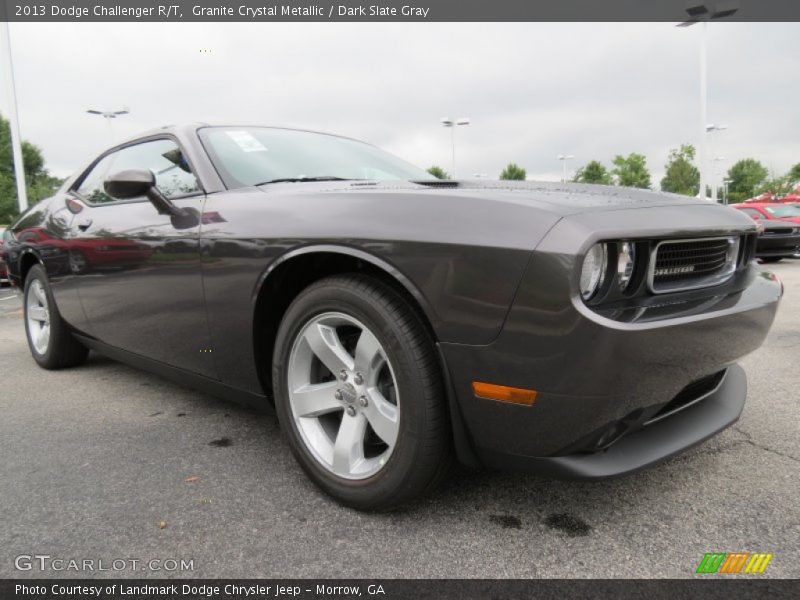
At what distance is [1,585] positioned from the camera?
5.00ft

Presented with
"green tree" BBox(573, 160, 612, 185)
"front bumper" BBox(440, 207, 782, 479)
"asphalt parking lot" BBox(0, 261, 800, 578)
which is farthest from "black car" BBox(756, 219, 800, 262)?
"green tree" BBox(573, 160, 612, 185)

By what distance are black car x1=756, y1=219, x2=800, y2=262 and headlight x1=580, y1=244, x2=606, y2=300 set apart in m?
11.7

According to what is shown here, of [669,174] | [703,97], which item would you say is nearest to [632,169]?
[669,174]

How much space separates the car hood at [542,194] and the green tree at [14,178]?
26322mm

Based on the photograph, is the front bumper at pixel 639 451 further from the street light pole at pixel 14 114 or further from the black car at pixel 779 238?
the street light pole at pixel 14 114

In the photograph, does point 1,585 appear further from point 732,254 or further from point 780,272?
point 780,272

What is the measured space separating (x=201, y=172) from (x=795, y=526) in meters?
2.44

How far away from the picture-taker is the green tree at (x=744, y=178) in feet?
218

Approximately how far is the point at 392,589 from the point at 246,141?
2003 mm

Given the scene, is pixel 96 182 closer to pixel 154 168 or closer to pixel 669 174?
pixel 154 168

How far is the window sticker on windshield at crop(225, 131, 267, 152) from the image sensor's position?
2.60 m

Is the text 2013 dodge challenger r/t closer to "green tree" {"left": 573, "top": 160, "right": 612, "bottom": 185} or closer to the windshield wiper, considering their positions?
the windshield wiper
